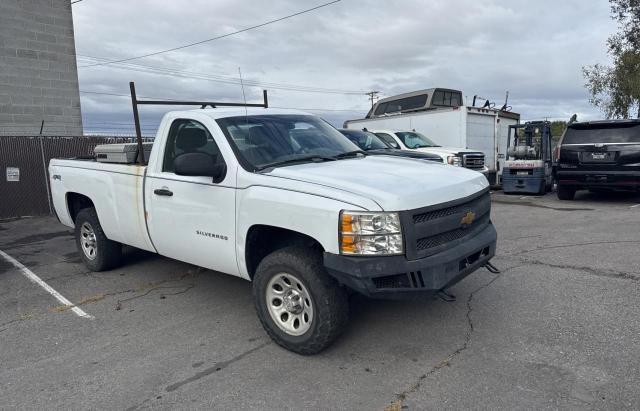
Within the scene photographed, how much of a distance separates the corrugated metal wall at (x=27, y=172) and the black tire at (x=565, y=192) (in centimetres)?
1225

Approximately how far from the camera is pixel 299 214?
353 cm

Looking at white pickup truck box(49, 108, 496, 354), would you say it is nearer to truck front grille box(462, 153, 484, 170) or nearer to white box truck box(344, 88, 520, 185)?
truck front grille box(462, 153, 484, 170)

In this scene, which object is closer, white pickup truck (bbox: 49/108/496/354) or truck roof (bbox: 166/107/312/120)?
white pickup truck (bbox: 49/108/496/354)

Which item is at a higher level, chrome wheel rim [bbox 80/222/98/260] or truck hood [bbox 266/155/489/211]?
truck hood [bbox 266/155/489/211]

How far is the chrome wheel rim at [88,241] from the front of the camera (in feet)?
20.4

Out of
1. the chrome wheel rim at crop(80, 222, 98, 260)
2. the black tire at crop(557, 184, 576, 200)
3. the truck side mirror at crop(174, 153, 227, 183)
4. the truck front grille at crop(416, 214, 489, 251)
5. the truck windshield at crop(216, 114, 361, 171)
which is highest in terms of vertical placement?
the truck windshield at crop(216, 114, 361, 171)

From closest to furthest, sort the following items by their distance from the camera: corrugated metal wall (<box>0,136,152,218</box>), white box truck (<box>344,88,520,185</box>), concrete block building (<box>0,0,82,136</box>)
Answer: corrugated metal wall (<box>0,136,152,218</box>)
concrete block building (<box>0,0,82,136</box>)
white box truck (<box>344,88,520,185</box>)

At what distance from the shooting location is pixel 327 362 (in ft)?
11.9

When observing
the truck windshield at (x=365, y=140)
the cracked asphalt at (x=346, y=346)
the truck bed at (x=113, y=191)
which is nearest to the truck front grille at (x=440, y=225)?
the cracked asphalt at (x=346, y=346)

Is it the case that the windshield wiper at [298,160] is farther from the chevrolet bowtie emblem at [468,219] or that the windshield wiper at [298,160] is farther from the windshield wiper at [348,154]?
the chevrolet bowtie emblem at [468,219]

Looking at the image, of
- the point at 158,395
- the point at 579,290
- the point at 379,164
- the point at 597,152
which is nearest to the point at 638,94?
the point at 597,152

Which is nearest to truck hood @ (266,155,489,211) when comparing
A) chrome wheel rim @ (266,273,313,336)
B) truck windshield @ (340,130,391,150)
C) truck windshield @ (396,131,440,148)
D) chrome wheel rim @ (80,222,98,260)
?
chrome wheel rim @ (266,273,313,336)

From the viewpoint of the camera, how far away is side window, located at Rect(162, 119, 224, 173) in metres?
4.61

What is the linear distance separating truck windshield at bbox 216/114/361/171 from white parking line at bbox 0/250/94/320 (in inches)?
89.4
